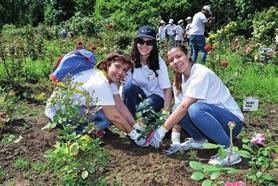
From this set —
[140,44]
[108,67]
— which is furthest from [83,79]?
[140,44]

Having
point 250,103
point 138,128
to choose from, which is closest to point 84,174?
point 138,128

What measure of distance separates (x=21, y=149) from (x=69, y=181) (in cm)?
123

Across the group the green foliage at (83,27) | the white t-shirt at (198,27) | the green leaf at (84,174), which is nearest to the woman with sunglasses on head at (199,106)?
the green leaf at (84,174)

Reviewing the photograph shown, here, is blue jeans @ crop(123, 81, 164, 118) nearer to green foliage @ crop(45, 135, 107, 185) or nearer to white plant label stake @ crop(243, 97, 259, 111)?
white plant label stake @ crop(243, 97, 259, 111)

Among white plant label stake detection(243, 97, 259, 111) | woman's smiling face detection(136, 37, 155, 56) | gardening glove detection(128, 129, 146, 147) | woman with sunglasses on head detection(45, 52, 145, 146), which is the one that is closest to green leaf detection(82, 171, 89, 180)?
woman with sunglasses on head detection(45, 52, 145, 146)

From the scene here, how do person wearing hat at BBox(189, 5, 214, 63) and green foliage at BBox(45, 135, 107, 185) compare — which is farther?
person wearing hat at BBox(189, 5, 214, 63)

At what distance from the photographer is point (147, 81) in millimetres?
4801

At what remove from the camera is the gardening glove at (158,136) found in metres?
4.12

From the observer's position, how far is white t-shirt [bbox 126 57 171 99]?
4.77 m

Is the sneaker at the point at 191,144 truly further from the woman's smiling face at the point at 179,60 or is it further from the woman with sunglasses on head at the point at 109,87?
the woman's smiling face at the point at 179,60

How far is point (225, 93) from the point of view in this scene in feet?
13.9

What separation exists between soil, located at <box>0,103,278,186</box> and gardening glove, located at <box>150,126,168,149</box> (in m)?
0.06

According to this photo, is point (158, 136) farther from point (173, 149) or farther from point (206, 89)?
point (206, 89)

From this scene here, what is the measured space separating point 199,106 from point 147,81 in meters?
0.89
